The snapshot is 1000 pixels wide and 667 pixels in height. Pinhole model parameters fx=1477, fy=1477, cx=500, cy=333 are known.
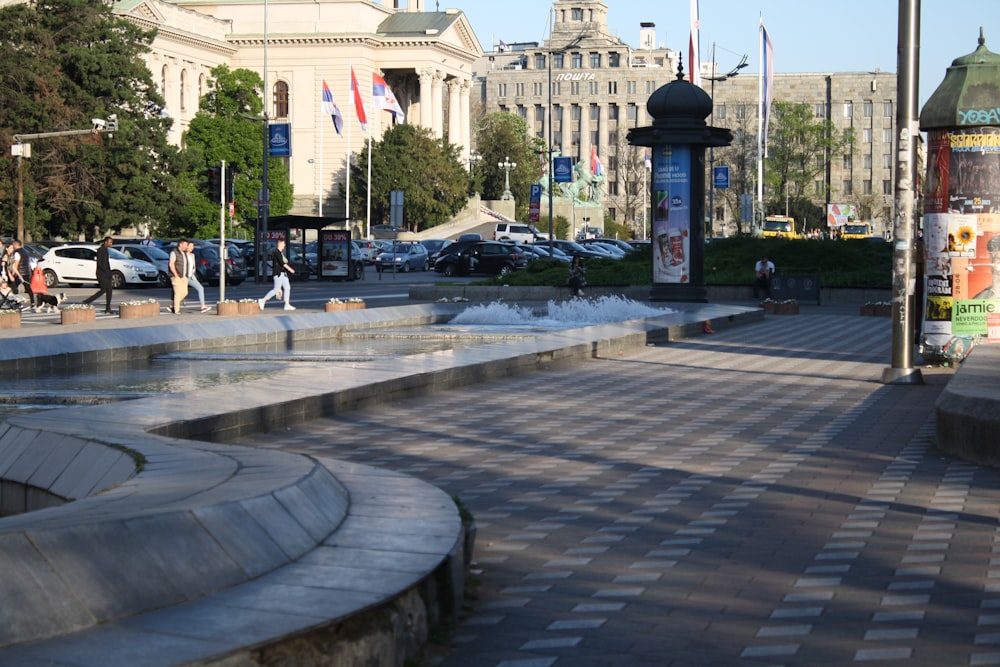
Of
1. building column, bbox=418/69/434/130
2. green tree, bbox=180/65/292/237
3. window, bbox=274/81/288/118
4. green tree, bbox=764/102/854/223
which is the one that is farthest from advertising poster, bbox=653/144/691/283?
building column, bbox=418/69/434/130

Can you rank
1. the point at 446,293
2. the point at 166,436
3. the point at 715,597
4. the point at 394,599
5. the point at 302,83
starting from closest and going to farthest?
the point at 394,599
the point at 715,597
the point at 166,436
the point at 446,293
the point at 302,83

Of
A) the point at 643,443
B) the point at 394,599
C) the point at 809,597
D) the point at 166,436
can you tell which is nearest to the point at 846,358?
the point at 643,443

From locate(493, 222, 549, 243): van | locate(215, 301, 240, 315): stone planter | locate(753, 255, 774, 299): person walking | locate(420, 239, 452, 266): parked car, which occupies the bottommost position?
locate(215, 301, 240, 315): stone planter

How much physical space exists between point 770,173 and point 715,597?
11326cm

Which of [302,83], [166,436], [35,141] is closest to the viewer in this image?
[166,436]

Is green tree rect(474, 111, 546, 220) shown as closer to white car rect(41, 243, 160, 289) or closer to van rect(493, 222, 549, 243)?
van rect(493, 222, 549, 243)

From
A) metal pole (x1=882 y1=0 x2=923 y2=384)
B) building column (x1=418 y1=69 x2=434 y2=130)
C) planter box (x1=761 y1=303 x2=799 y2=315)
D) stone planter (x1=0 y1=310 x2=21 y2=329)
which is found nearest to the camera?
metal pole (x1=882 y1=0 x2=923 y2=384)

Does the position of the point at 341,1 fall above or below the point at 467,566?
above

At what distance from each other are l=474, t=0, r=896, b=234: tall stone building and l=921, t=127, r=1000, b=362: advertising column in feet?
339

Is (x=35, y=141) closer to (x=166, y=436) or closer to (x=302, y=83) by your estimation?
(x=302, y=83)

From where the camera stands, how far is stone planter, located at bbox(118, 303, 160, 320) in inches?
1094

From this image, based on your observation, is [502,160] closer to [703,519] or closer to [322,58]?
[322,58]

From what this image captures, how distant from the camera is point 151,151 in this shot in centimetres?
7138

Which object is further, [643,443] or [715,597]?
[643,443]
